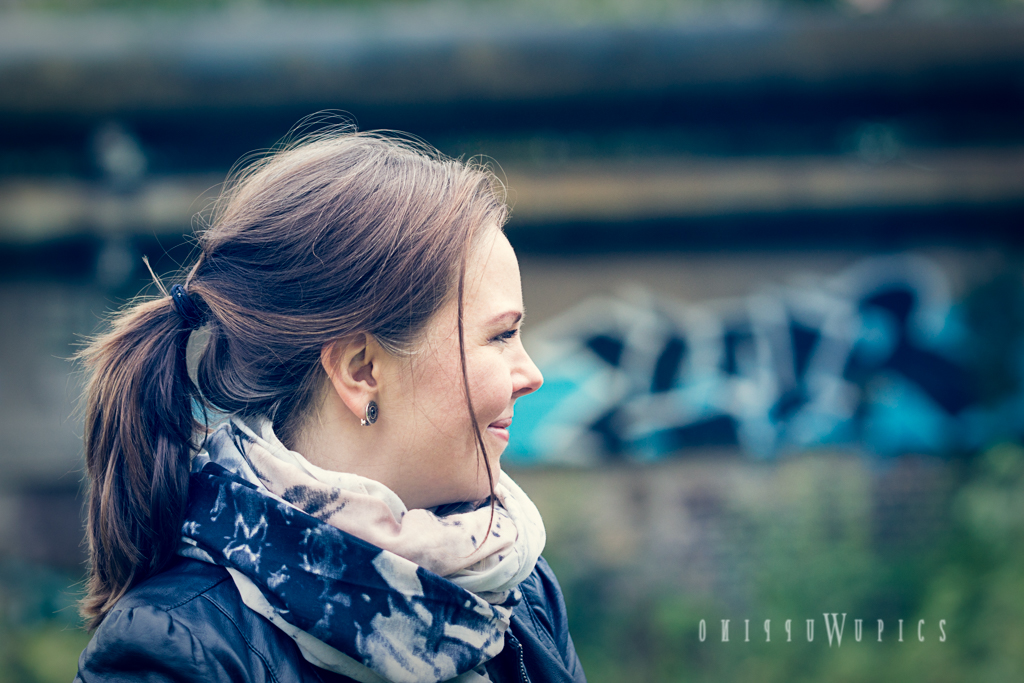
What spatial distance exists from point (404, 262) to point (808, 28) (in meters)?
4.57

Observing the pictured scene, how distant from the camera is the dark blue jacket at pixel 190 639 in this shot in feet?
3.51

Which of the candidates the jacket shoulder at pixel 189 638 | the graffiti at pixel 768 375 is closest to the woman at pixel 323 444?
the jacket shoulder at pixel 189 638

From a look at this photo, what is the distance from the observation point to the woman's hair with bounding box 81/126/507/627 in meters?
1.23

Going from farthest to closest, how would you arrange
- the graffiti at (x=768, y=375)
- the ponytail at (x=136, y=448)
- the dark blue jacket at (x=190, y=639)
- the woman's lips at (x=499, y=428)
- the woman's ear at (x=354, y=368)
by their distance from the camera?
1. the graffiti at (x=768, y=375)
2. the woman's lips at (x=499, y=428)
3. the woman's ear at (x=354, y=368)
4. the ponytail at (x=136, y=448)
5. the dark blue jacket at (x=190, y=639)

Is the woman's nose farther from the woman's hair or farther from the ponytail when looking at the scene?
the ponytail

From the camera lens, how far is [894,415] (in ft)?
16.3

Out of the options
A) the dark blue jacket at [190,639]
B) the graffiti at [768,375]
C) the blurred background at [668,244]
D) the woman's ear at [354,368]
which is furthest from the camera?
the graffiti at [768,375]

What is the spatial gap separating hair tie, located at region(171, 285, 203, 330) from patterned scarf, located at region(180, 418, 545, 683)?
21cm

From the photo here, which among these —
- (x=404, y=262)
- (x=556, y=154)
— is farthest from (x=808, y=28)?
(x=404, y=262)

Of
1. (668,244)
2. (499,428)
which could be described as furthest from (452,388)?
(668,244)

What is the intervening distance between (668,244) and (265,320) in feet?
13.5

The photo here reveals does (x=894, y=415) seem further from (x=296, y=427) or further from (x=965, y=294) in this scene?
(x=296, y=427)

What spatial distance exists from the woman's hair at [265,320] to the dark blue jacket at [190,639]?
9 cm

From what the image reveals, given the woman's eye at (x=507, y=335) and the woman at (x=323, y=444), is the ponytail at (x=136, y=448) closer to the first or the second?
the woman at (x=323, y=444)
